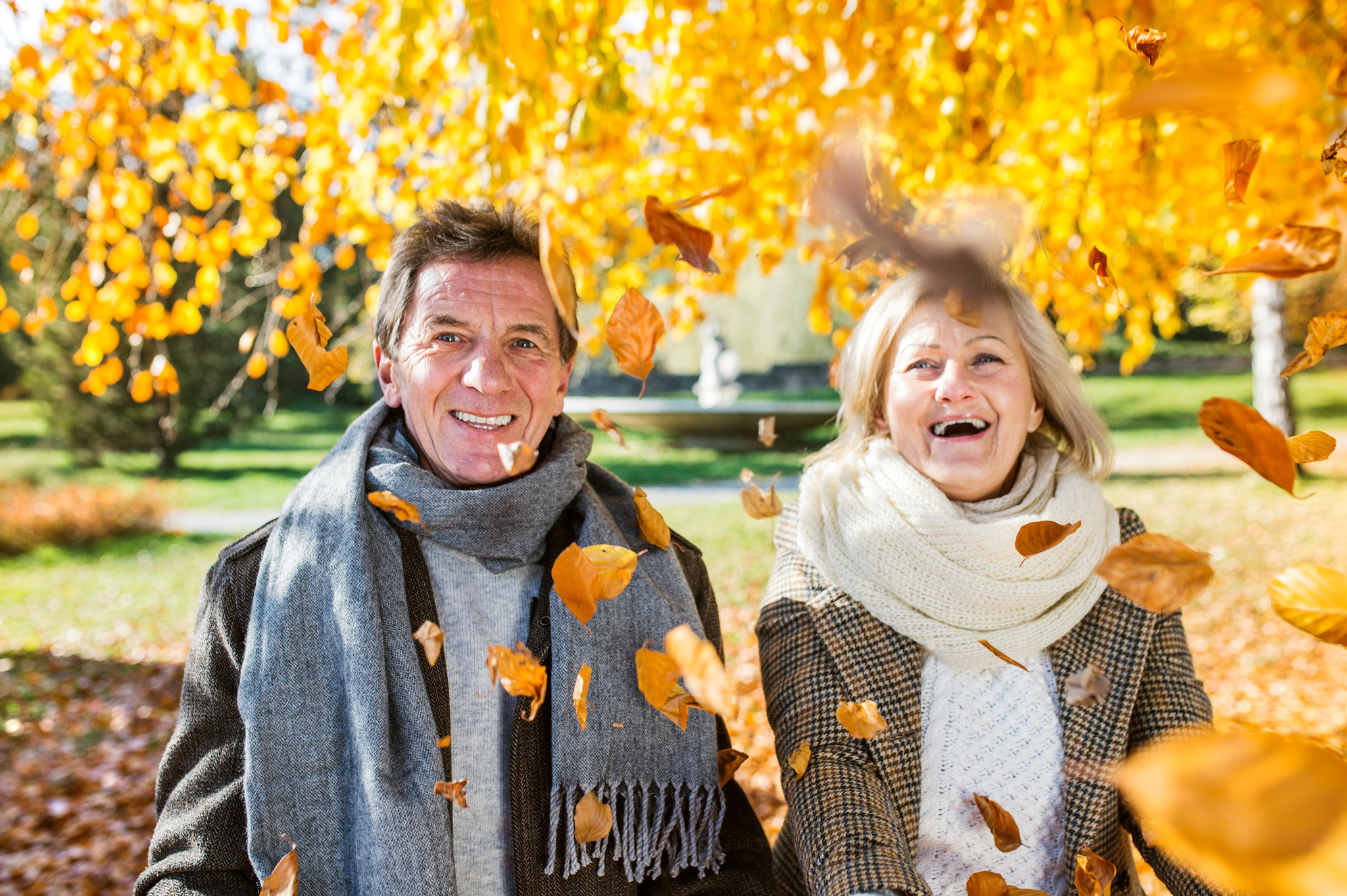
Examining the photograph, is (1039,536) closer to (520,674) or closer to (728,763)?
(728,763)

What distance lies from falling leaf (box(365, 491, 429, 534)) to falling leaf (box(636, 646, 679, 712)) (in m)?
0.46

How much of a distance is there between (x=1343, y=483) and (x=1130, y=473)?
88.4 inches

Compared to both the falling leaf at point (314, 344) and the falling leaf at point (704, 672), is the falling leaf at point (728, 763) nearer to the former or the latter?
the falling leaf at point (704, 672)

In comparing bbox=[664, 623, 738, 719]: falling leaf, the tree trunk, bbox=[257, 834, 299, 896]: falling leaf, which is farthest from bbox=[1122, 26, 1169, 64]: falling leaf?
the tree trunk

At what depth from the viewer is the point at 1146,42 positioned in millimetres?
1366

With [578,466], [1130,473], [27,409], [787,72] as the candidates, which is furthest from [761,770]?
[27,409]

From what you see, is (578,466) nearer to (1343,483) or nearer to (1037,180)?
(1037,180)

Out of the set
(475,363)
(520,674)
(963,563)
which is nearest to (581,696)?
(520,674)

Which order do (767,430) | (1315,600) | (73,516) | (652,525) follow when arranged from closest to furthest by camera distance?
1. (1315,600)
2. (652,525)
3. (767,430)
4. (73,516)

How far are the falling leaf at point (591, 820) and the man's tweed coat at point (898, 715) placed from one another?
1.14ft

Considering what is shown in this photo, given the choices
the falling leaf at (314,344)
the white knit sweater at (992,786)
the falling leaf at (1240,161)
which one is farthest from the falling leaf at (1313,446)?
the falling leaf at (314,344)

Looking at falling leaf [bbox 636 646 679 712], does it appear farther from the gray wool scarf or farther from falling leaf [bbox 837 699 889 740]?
falling leaf [bbox 837 699 889 740]

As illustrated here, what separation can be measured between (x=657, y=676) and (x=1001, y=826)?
2.22ft

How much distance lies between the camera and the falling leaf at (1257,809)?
1.56 ft
